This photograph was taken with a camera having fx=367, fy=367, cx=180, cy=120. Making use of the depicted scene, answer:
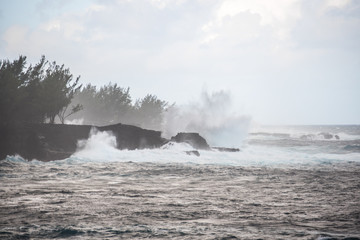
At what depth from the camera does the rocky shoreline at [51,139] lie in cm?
2264

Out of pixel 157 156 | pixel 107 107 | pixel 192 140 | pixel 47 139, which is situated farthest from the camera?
pixel 107 107

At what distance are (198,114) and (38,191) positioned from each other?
44.1 metres

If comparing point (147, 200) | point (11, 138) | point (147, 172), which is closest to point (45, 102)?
point (11, 138)

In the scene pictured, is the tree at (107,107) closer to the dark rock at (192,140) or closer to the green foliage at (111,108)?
the green foliage at (111,108)

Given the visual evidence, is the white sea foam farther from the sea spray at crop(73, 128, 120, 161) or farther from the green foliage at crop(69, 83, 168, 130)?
the green foliage at crop(69, 83, 168, 130)

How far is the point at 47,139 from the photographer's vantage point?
23938 mm

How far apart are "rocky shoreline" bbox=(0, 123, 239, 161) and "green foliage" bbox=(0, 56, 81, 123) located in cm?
362

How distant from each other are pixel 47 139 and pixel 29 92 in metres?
7.51

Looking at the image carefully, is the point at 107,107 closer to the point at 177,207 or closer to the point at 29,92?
the point at 29,92

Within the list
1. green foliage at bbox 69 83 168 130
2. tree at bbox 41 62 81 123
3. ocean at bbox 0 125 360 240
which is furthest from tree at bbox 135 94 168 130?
ocean at bbox 0 125 360 240

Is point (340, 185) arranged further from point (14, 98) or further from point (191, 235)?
point (14, 98)

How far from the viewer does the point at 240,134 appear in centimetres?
4988

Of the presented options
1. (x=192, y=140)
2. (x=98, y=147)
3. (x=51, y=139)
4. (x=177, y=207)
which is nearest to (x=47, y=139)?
(x=51, y=139)

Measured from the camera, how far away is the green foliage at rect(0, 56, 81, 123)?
26.9 m
